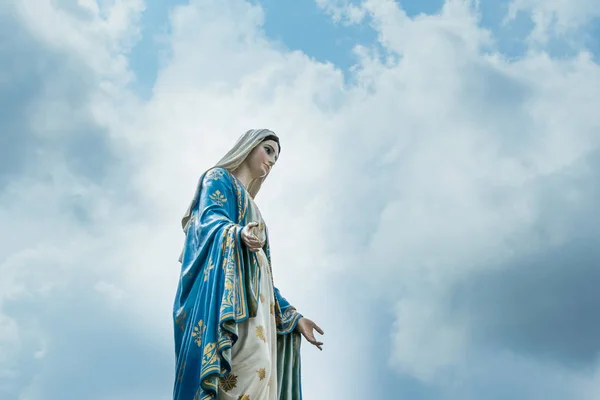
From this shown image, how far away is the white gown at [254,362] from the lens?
9.20 meters

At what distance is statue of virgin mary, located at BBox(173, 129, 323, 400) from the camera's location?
30.3 feet

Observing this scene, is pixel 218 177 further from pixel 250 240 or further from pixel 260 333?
pixel 260 333

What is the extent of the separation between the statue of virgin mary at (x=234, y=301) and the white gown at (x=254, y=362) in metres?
0.01

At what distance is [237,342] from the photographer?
31.4 feet

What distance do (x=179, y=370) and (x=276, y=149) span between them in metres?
3.92

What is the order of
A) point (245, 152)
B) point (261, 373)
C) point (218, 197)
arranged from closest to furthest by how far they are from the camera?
point (261, 373), point (218, 197), point (245, 152)

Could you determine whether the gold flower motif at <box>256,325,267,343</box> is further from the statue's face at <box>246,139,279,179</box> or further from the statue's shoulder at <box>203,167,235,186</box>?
the statue's face at <box>246,139,279,179</box>

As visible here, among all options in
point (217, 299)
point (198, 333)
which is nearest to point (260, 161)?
point (217, 299)

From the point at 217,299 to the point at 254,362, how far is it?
2.72ft

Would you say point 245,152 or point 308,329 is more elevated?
point 245,152

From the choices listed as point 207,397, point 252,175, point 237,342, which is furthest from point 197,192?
point 207,397

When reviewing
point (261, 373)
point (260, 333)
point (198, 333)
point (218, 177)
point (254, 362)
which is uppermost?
point (218, 177)

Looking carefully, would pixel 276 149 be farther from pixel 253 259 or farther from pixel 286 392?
pixel 286 392

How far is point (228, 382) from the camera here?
9.23 m
